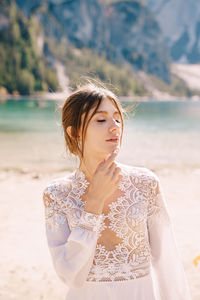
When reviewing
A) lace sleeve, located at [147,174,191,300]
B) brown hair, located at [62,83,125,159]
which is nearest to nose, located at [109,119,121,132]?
brown hair, located at [62,83,125,159]

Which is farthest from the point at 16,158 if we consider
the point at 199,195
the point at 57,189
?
the point at 57,189

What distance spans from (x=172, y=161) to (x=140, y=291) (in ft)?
61.5

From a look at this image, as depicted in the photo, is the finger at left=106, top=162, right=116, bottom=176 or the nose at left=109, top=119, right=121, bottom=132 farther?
the nose at left=109, top=119, right=121, bottom=132

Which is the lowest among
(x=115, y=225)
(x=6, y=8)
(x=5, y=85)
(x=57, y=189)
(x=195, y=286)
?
(x=5, y=85)

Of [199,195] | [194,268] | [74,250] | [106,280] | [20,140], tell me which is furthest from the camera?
[20,140]

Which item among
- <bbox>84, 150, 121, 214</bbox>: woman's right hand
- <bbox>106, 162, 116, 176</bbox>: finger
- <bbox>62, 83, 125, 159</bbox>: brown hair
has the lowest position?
<bbox>84, 150, 121, 214</bbox>: woman's right hand

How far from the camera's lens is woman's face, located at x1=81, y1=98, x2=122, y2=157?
1.95m

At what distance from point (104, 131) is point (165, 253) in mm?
→ 838

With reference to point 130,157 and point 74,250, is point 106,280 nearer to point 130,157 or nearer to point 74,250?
point 74,250

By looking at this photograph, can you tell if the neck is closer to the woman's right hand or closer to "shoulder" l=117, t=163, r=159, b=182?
"shoulder" l=117, t=163, r=159, b=182

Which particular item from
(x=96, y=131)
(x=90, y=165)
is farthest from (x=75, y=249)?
(x=96, y=131)

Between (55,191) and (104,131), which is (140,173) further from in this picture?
(55,191)

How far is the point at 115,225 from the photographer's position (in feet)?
6.51

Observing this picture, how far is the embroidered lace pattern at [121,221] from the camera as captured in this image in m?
1.97
